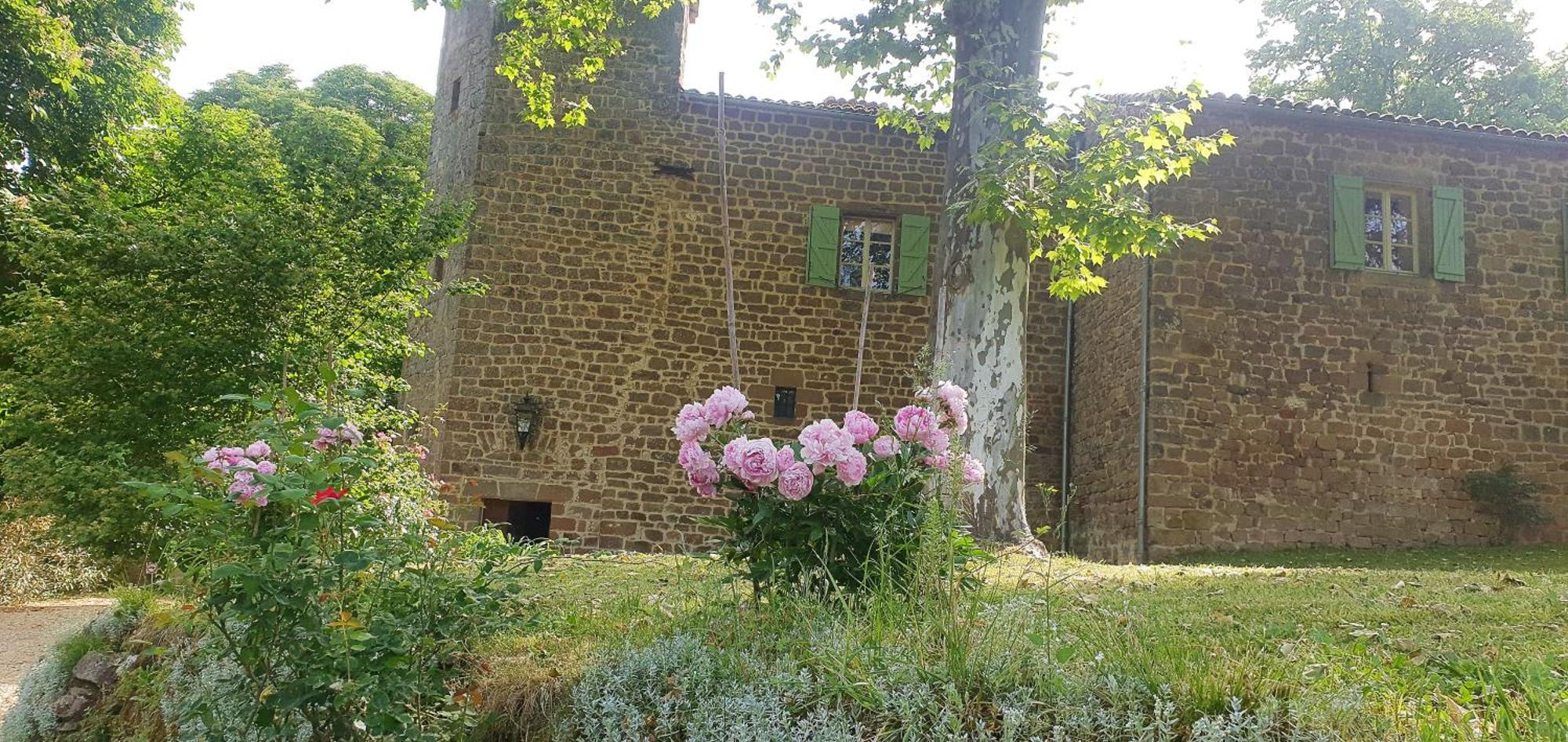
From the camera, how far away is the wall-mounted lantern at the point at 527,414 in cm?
1312

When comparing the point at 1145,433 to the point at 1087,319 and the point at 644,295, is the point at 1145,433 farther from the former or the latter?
the point at 644,295

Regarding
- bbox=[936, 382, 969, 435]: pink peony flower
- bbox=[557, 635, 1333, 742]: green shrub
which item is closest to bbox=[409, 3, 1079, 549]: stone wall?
bbox=[936, 382, 969, 435]: pink peony flower

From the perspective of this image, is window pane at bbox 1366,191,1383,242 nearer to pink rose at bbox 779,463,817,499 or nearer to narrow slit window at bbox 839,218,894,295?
narrow slit window at bbox 839,218,894,295

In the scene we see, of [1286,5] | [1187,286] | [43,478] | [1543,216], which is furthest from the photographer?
[1286,5]

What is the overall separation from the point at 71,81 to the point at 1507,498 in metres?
17.4

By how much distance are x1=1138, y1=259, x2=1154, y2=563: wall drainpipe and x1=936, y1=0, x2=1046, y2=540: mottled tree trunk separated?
3892 millimetres

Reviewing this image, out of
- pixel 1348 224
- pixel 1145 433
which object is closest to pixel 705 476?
pixel 1145 433

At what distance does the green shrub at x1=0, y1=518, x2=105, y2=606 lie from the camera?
12.5 metres

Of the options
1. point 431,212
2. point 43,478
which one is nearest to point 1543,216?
point 431,212

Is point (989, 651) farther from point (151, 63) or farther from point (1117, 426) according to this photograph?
point (151, 63)

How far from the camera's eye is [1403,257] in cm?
1339

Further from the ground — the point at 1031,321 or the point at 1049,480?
the point at 1031,321

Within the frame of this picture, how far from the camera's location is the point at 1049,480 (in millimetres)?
14258

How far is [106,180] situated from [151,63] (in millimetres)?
1712
